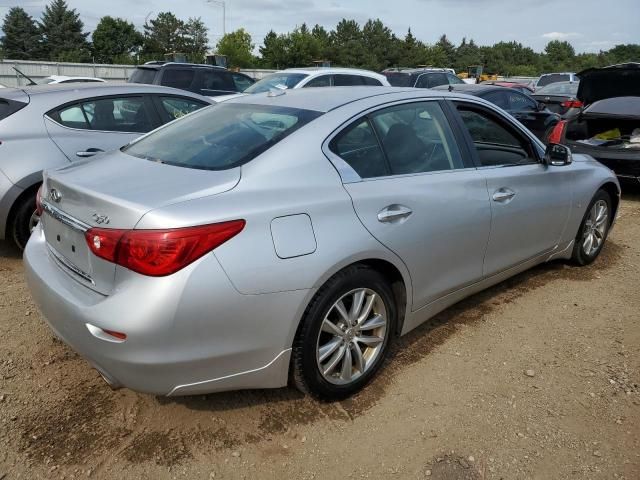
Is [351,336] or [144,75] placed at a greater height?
[144,75]

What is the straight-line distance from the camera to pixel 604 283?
4590mm

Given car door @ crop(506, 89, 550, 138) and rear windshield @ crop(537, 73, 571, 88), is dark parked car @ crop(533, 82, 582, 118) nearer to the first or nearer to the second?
car door @ crop(506, 89, 550, 138)

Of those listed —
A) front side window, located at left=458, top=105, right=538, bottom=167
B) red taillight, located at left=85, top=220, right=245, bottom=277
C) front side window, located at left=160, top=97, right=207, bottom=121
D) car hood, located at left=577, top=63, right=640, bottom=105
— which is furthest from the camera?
car hood, located at left=577, top=63, right=640, bottom=105

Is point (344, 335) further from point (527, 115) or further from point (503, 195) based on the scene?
point (527, 115)

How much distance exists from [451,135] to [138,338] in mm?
2225

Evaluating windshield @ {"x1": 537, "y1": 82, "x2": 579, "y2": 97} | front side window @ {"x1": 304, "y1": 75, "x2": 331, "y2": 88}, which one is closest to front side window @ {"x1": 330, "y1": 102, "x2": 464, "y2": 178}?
front side window @ {"x1": 304, "y1": 75, "x2": 331, "y2": 88}

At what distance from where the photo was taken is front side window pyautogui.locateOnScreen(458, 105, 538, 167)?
3695mm

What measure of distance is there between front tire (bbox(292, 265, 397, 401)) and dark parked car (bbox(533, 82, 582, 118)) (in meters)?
10.4

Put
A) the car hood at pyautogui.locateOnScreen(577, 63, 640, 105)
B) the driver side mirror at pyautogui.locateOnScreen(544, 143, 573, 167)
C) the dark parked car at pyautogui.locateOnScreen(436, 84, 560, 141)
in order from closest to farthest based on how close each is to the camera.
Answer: the driver side mirror at pyautogui.locateOnScreen(544, 143, 573, 167), the car hood at pyautogui.locateOnScreen(577, 63, 640, 105), the dark parked car at pyautogui.locateOnScreen(436, 84, 560, 141)

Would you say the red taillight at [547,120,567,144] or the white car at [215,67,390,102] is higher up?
the white car at [215,67,390,102]

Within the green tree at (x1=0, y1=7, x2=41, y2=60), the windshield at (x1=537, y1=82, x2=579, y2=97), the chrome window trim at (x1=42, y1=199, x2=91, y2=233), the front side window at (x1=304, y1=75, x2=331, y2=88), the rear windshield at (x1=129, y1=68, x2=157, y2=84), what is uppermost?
the chrome window trim at (x1=42, y1=199, x2=91, y2=233)

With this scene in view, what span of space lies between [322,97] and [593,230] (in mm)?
2924

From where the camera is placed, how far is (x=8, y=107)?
477 cm

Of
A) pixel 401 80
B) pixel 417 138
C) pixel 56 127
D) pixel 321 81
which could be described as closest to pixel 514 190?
pixel 417 138
